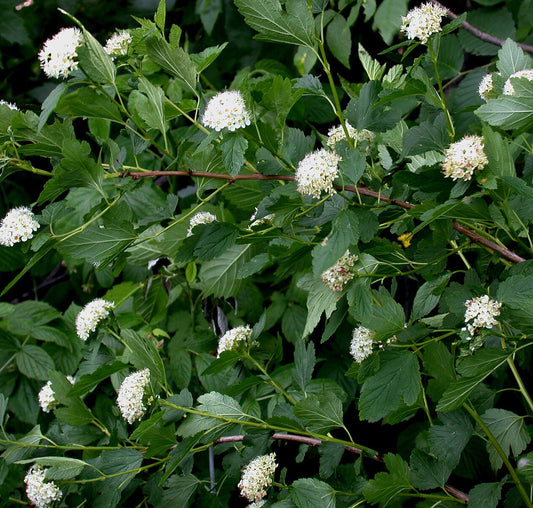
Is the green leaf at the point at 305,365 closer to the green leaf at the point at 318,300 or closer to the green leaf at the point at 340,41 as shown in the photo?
the green leaf at the point at 318,300

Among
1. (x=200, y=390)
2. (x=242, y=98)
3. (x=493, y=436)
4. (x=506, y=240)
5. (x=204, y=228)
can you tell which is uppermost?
(x=242, y=98)

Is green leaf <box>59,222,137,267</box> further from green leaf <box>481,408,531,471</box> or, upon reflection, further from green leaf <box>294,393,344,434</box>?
green leaf <box>481,408,531,471</box>

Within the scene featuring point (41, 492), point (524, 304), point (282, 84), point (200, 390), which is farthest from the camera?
point (200, 390)

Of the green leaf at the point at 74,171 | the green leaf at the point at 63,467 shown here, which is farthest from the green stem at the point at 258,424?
the green leaf at the point at 74,171

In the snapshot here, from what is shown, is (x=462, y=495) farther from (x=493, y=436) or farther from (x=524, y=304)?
(x=524, y=304)

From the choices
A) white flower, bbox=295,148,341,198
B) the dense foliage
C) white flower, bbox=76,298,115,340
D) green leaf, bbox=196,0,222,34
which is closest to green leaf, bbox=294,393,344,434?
the dense foliage

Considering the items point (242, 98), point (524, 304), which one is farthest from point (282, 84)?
point (524, 304)
